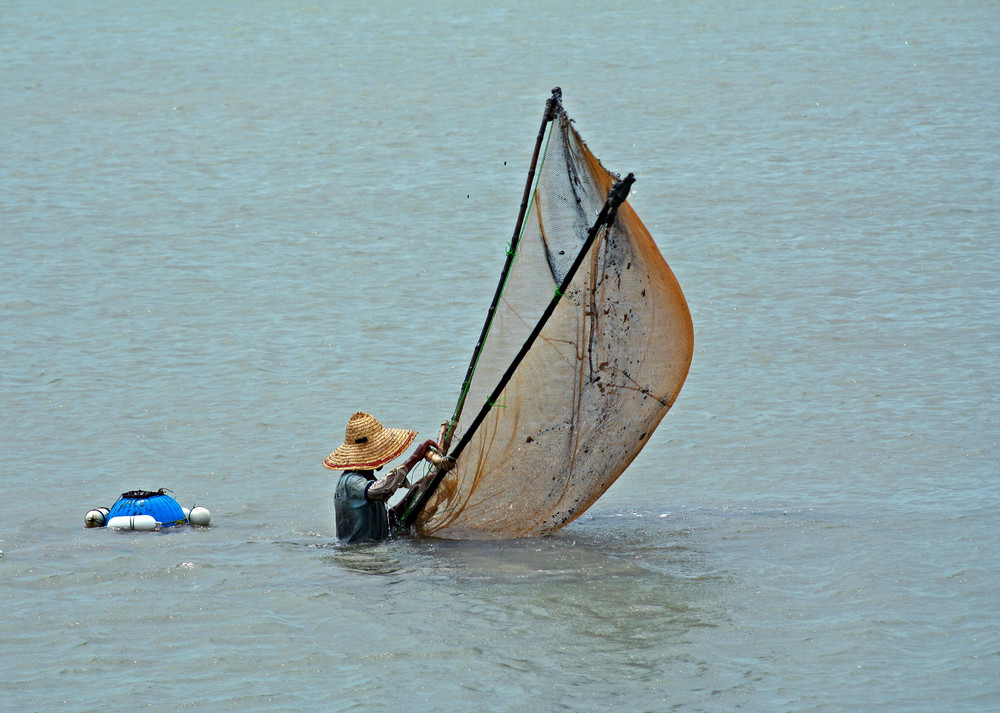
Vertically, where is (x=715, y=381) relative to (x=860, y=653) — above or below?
above

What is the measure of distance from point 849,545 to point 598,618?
1.86 m

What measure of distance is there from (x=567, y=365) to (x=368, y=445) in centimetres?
115

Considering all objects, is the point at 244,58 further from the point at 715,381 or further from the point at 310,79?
the point at 715,381

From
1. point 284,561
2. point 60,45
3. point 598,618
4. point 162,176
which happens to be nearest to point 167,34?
point 60,45

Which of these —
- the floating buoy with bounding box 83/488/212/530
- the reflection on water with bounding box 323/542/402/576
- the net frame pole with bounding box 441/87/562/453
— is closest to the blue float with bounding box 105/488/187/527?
the floating buoy with bounding box 83/488/212/530

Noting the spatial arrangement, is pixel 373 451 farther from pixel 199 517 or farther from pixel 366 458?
pixel 199 517

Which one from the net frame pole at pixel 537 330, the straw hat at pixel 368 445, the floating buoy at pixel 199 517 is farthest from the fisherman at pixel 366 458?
the floating buoy at pixel 199 517

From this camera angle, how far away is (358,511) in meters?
7.16

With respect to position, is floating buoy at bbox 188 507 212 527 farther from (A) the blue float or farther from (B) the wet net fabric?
(B) the wet net fabric

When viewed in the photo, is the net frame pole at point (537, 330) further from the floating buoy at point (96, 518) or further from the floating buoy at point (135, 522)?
the floating buoy at point (96, 518)

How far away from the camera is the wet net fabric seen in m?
7.10

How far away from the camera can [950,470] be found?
338 inches

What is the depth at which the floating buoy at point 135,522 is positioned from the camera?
24.5 ft

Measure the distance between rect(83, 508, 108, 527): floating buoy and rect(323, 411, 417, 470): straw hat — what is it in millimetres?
1489
